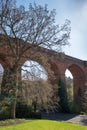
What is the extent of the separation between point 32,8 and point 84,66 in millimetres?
18768

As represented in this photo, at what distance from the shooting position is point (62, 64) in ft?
96.3

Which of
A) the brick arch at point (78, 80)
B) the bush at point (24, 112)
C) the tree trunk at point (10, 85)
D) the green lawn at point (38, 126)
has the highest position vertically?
the brick arch at point (78, 80)

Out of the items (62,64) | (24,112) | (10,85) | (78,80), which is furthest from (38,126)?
(78,80)

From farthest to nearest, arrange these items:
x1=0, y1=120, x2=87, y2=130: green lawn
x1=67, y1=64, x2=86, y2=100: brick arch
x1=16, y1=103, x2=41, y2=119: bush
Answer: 1. x1=67, y1=64, x2=86, y2=100: brick arch
2. x1=16, y1=103, x2=41, y2=119: bush
3. x1=0, y1=120, x2=87, y2=130: green lawn

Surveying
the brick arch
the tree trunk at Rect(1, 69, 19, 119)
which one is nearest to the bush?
the tree trunk at Rect(1, 69, 19, 119)

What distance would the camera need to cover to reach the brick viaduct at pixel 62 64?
17766mm

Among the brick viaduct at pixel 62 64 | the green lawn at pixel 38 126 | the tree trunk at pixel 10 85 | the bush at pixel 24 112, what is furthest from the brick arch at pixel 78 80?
the green lawn at pixel 38 126

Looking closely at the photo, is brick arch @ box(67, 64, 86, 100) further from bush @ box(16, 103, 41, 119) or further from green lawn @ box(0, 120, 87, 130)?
green lawn @ box(0, 120, 87, 130)

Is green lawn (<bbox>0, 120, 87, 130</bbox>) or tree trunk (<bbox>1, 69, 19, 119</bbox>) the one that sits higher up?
tree trunk (<bbox>1, 69, 19, 119</bbox>)

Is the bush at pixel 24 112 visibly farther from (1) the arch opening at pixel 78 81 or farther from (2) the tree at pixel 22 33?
(1) the arch opening at pixel 78 81

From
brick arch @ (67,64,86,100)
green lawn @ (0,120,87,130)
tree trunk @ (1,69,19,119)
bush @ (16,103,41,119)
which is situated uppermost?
brick arch @ (67,64,86,100)

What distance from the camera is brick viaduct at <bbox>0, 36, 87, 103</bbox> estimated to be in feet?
58.3

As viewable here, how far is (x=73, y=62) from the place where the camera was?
31.0 m

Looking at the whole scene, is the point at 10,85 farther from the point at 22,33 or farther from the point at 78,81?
the point at 78,81
